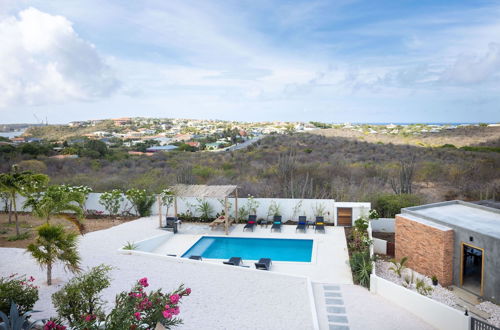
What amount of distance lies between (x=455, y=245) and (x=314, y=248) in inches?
173

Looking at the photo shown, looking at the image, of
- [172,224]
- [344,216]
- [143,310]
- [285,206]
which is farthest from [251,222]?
[143,310]

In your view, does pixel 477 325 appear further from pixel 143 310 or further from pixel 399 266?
pixel 143 310

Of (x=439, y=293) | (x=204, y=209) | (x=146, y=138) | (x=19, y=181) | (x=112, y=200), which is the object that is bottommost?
(x=439, y=293)

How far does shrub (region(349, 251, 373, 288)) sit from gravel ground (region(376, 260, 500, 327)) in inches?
32.3

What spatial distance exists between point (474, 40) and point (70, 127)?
61.3 m

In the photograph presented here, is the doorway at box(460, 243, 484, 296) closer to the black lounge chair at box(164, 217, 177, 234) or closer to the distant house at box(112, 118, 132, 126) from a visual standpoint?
the black lounge chair at box(164, 217, 177, 234)

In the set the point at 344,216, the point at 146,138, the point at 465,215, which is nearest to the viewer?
the point at 465,215

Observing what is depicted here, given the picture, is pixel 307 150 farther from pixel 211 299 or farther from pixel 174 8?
pixel 211 299

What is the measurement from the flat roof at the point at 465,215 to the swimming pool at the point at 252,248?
12.7 ft

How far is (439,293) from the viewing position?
29.5 ft

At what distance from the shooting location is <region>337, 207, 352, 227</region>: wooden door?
569 inches

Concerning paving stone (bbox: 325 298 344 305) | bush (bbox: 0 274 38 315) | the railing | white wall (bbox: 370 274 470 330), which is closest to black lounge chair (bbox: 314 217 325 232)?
white wall (bbox: 370 274 470 330)

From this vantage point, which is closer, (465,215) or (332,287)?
(332,287)

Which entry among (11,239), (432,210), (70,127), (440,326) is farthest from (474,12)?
(70,127)
